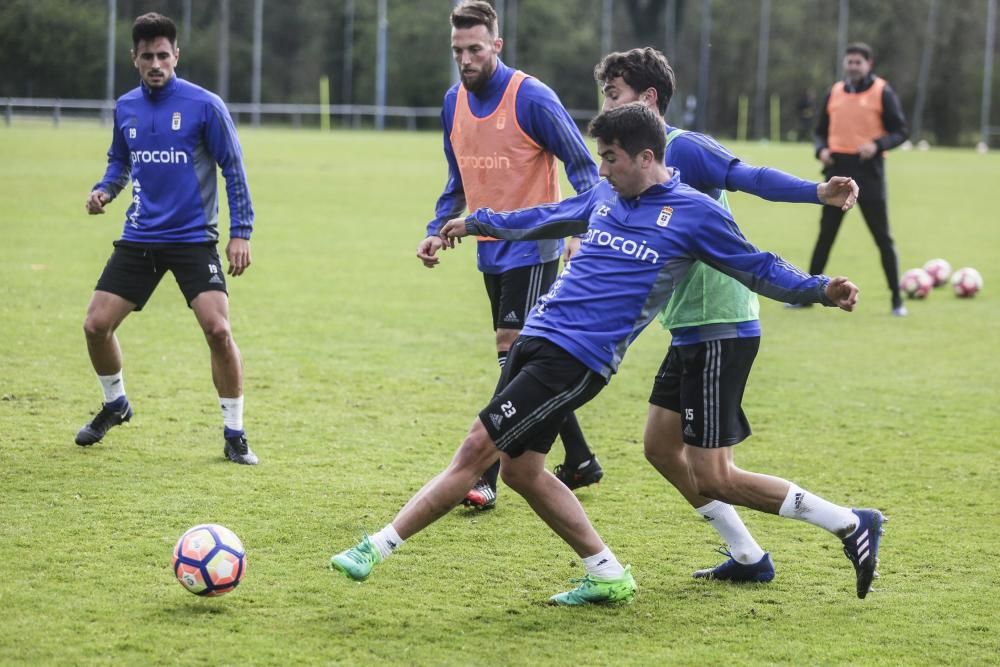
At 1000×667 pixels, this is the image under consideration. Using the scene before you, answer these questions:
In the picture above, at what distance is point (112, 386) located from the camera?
287 inches

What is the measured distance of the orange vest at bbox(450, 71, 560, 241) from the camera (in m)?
6.38

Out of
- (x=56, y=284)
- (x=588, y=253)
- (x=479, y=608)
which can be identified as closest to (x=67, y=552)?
(x=479, y=608)

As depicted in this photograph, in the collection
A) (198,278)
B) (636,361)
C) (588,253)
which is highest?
(588,253)

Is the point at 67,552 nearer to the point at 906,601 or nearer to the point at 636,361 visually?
the point at 906,601

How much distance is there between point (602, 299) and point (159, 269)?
330 centimetres

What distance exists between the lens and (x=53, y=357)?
959 cm

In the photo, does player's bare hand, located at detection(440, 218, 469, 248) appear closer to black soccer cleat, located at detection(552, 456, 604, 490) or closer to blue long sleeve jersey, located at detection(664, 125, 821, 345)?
blue long sleeve jersey, located at detection(664, 125, 821, 345)

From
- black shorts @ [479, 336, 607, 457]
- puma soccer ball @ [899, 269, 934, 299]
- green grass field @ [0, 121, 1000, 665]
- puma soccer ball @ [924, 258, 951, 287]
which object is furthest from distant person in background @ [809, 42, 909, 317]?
black shorts @ [479, 336, 607, 457]

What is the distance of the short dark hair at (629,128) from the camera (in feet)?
15.0

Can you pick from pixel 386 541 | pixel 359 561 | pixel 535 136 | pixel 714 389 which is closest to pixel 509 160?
pixel 535 136

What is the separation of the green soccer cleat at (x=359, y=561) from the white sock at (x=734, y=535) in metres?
1.48

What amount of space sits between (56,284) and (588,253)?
9.66 metres

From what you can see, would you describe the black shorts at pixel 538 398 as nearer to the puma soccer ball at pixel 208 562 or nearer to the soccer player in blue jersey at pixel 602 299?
the soccer player in blue jersey at pixel 602 299

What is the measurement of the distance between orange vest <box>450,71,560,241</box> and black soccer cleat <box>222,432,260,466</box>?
6.04 feet
